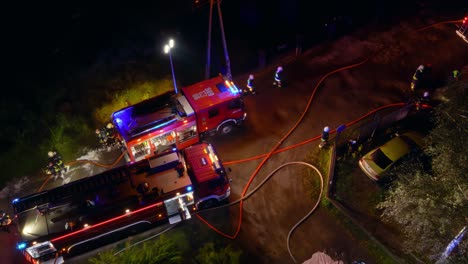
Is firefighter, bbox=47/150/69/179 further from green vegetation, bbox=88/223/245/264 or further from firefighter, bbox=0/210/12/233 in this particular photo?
green vegetation, bbox=88/223/245/264

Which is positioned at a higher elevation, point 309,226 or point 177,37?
point 177,37

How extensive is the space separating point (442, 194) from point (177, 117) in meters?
9.13

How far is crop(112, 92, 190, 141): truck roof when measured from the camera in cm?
1309

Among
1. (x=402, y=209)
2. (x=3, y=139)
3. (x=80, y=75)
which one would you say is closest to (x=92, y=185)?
(x=3, y=139)

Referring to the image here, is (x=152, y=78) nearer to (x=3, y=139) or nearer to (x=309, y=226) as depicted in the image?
(x=3, y=139)

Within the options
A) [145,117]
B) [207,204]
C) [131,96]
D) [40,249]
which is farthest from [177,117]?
[40,249]

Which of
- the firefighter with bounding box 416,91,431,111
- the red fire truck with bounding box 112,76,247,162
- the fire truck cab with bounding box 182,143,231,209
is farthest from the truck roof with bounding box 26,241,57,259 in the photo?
the firefighter with bounding box 416,91,431,111

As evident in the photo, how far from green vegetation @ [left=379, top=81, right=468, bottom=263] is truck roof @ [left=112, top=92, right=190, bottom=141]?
8224 mm

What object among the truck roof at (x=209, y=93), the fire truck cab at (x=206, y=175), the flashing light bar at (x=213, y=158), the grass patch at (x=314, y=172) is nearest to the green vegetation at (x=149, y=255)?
the fire truck cab at (x=206, y=175)

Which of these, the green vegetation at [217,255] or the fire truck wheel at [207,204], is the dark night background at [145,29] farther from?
the green vegetation at [217,255]

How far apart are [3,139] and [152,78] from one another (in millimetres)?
7023

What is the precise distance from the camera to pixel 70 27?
1927cm

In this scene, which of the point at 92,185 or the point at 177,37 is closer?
the point at 92,185

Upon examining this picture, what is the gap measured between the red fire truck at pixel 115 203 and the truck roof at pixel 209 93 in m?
2.16
